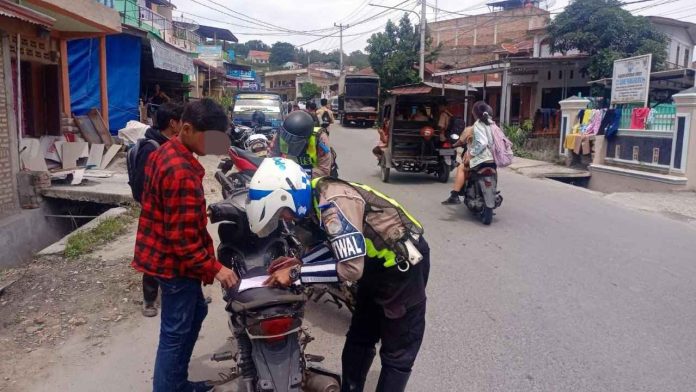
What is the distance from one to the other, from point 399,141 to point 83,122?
663 cm

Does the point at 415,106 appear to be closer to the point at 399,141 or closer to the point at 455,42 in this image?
the point at 399,141

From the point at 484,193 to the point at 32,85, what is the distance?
8.60 m

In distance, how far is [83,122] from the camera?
11711 mm

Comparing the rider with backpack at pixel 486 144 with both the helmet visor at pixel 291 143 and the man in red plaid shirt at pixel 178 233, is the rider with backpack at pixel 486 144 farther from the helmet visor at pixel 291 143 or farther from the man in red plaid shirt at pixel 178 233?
the man in red plaid shirt at pixel 178 233

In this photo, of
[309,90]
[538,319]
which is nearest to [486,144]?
[538,319]

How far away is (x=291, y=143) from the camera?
5.33 m

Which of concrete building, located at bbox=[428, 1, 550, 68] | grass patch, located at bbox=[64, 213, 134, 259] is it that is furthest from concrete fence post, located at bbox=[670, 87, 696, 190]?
concrete building, located at bbox=[428, 1, 550, 68]

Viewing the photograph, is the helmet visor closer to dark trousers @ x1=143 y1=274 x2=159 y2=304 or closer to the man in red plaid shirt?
dark trousers @ x1=143 y1=274 x2=159 y2=304

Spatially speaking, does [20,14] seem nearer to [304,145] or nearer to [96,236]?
[96,236]

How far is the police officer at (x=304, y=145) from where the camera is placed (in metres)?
5.23

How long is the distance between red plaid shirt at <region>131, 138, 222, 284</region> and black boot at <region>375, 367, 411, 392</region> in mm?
964

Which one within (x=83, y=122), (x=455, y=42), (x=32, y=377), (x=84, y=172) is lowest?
(x=32, y=377)

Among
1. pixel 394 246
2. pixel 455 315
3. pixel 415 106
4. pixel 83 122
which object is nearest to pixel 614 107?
pixel 415 106

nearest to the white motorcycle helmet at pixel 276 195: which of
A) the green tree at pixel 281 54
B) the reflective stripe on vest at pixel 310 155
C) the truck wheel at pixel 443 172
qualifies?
the reflective stripe on vest at pixel 310 155
